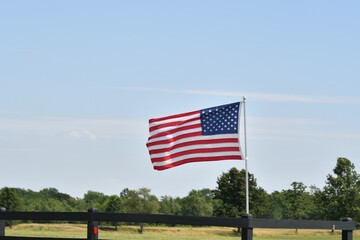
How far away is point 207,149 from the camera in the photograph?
61.2ft

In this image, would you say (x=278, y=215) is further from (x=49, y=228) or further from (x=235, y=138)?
(x=235, y=138)

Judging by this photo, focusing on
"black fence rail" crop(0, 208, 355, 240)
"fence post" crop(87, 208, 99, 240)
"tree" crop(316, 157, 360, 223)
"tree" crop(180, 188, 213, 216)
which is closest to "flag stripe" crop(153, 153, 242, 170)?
"black fence rail" crop(0, 208, 355, 240)

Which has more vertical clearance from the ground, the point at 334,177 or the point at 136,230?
the point at 334,177

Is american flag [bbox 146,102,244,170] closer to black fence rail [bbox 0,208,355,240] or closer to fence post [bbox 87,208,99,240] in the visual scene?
black fence rail [bbox 0,208,355,240]

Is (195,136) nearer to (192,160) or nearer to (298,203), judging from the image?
(192,160)

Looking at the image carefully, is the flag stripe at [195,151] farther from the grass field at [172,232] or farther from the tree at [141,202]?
the tree at [141,202]

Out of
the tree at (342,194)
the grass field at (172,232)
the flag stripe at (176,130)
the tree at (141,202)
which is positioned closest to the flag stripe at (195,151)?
the flag stripe at (176,130)

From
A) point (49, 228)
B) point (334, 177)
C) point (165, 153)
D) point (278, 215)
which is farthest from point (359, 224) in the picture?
point (165, 153)

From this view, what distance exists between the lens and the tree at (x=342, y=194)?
295ft

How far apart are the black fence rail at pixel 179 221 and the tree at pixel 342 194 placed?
74.2m

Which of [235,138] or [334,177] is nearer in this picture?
[235,138]

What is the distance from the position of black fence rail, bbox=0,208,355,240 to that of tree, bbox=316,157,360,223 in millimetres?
74165

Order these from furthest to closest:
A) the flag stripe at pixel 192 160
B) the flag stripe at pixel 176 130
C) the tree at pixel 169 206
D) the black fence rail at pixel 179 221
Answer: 1. the tree at pixel 169 206
2. the flag stripe at pixel 176 130
3. the flag stripe at pixel 192 160
4. the black fence rail at pixel 179 221

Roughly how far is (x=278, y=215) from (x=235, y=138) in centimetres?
9946
